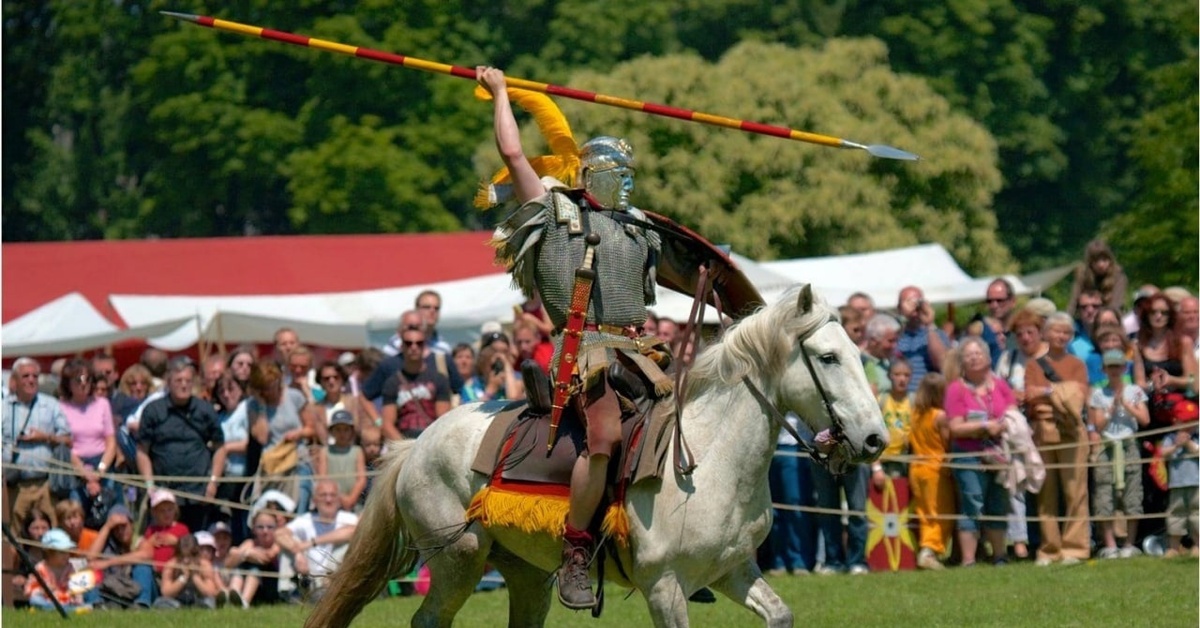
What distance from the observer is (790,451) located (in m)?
14.4

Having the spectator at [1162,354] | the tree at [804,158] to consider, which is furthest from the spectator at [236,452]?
the tree at [804,158]

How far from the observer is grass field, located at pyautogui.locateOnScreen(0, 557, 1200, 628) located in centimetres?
1121

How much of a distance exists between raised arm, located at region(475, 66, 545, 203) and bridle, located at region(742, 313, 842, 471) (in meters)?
1.23

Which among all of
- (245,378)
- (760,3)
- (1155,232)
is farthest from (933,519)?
(760,3)

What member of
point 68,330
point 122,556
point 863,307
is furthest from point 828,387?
point 68,330

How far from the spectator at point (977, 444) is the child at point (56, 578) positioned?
617 cm

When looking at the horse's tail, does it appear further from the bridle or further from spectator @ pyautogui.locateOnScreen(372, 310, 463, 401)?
spectator @ pyautogui.locateOnScreen(372, 310, 463, 401)

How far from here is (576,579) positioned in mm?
8281

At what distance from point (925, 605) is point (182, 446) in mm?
5448

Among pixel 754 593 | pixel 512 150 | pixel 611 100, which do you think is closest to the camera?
pixel 754 593

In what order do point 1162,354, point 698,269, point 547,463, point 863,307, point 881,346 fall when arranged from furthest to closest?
point 863,307 < point 881,346 < point 1162,354 < point 698,269 < point 547,463

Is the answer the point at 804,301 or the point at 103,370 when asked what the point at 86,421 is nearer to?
the point at 103,370

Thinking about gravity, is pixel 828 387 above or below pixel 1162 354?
above

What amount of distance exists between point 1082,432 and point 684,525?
6863 millimetres
